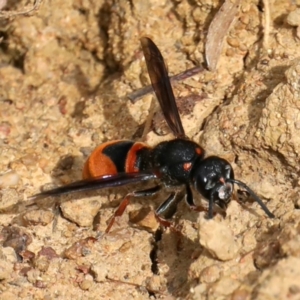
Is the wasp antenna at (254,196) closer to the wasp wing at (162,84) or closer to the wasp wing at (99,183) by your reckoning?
the wasp wing at (99,183)

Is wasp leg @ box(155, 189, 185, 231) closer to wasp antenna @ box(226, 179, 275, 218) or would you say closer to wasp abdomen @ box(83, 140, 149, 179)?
wasp abdomen @ box(83, 140, 149, 179)

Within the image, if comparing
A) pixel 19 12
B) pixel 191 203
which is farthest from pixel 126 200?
pixel 19 12

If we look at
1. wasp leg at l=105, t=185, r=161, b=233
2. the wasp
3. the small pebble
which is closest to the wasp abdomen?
the wasp

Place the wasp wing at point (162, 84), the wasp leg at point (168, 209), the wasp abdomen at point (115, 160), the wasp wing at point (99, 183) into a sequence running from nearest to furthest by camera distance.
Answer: the wasp wing at point (99, 183) → the wasp leg at point (168, 209) → the wasp abdomen at point (115, 160) → the wasp wing at point (162, 84)

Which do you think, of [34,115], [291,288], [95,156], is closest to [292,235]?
[291,288]

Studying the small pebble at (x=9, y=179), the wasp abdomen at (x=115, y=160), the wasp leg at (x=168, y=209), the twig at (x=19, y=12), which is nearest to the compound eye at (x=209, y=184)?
the wasp leg at (x=168, y=209)

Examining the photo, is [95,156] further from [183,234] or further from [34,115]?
[34,115]
